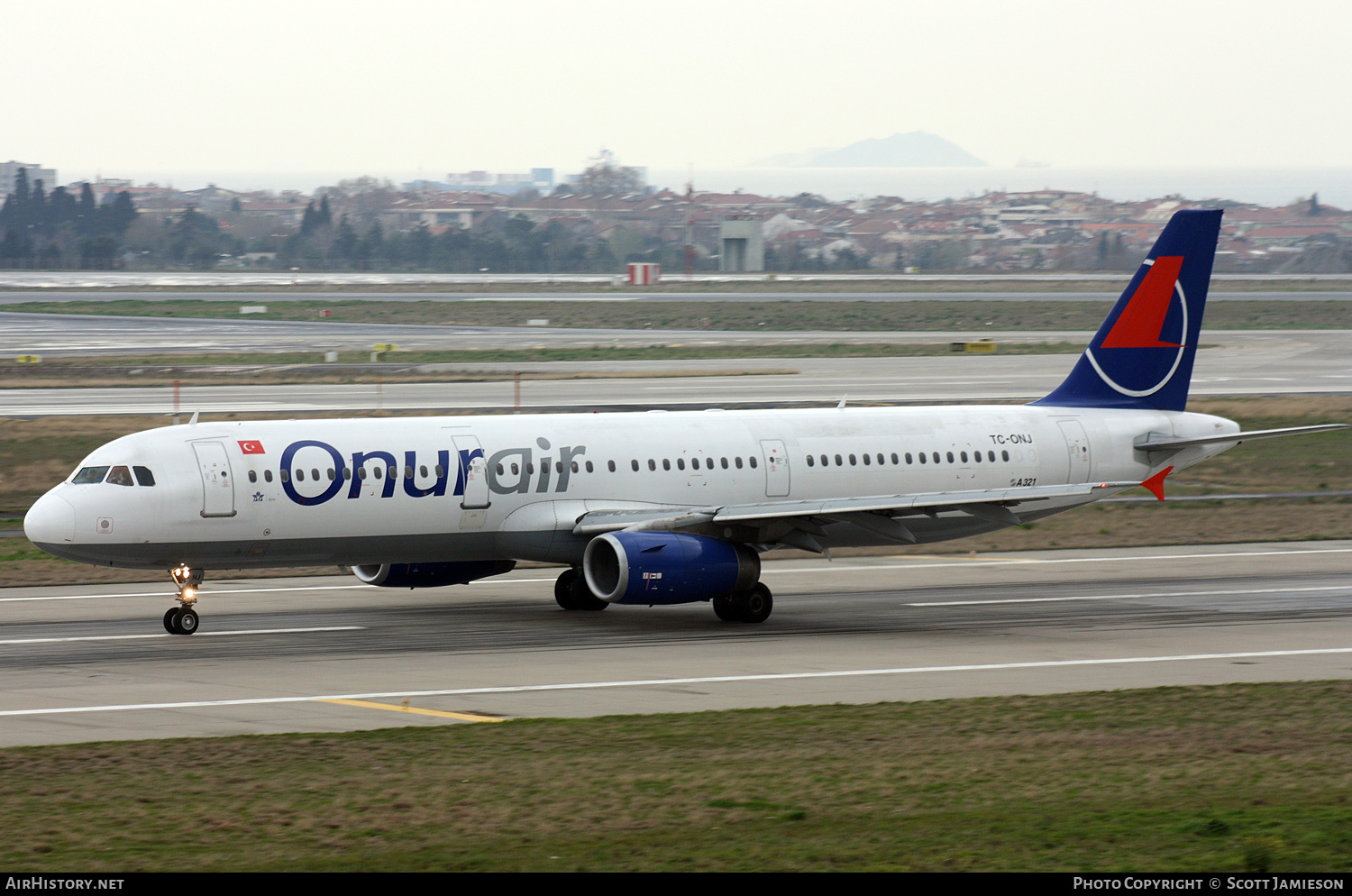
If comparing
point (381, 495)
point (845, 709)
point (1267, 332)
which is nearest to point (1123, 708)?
point (845, 709)

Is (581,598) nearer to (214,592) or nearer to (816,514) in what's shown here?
(816,514)

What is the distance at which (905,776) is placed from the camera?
709 inches

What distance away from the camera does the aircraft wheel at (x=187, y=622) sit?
2986 cm

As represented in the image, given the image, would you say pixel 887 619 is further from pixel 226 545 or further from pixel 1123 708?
pixel 226 545

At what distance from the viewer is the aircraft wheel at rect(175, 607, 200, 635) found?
98.0ft

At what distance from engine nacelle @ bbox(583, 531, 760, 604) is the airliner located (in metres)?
0.04

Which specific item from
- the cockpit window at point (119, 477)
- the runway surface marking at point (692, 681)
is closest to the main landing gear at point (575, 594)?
the runway surface marking at point (692, 681)

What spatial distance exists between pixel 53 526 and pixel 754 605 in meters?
12.8

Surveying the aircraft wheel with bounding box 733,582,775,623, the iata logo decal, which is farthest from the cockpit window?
the iata logo decal

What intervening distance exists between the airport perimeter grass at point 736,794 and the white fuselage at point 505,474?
1008 centimetres

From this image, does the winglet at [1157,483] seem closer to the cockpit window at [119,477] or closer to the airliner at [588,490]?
the airliner at [588,490]

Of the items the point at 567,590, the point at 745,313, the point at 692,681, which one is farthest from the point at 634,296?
the point at 692,681

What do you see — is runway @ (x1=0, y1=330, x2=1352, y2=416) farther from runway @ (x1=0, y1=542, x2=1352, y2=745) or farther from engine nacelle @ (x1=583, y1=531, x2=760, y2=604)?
engine nacelle @ (x1=583, y1=531, x2=760, y2=604)
